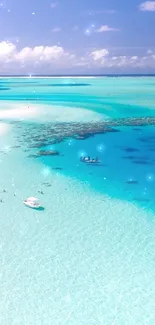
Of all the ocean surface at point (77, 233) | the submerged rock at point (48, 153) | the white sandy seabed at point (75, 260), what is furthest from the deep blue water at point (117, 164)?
the white sandy seabed at point (75, 260)

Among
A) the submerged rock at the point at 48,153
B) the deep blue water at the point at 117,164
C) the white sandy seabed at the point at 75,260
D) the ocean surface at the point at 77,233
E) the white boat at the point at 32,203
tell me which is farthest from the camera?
the submerged rock at the point at 48,153

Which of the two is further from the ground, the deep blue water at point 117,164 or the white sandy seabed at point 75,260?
the deep blue water at point 117,164

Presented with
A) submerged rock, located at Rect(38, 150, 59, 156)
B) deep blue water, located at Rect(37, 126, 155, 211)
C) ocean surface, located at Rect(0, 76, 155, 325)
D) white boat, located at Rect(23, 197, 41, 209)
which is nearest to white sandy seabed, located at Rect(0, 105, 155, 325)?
ocean surface, located at Rect(0, 76, 155, 325)

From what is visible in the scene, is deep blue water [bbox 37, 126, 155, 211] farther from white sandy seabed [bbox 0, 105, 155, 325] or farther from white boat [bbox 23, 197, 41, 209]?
white boat [bbox 23, 197, 41, 209]

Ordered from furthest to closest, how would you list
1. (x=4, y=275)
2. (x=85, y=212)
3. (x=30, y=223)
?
1. (x=85, y=212)
2. (x=30, y=223)
3. (x=4, y=275)

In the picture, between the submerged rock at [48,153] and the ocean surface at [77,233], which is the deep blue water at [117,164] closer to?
the ocean surface at [77,233]

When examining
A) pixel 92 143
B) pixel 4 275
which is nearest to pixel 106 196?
pixel 4 275

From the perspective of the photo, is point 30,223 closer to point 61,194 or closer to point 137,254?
point 61,194
